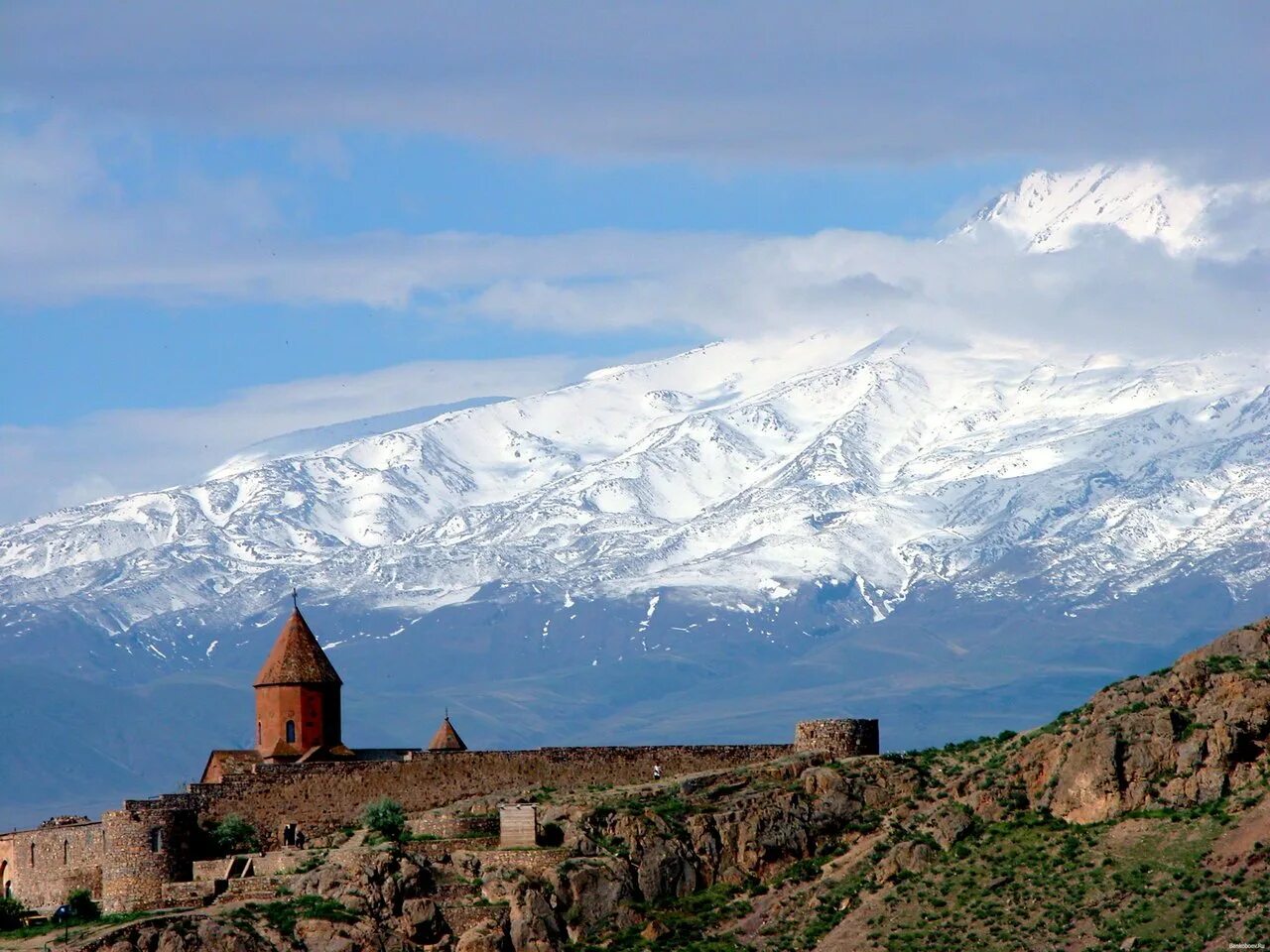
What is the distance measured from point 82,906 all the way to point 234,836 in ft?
16.1

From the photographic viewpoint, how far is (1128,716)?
74250mm

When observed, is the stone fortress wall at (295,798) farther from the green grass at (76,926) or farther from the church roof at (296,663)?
the church roof at (296,663)

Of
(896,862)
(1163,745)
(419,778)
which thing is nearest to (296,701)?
(419,778)

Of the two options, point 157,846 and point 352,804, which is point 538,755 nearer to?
point 352,804

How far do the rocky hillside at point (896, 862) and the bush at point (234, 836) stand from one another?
392 cm

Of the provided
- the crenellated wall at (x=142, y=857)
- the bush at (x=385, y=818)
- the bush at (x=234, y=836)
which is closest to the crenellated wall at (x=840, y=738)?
the bush at (x=385, y=818)

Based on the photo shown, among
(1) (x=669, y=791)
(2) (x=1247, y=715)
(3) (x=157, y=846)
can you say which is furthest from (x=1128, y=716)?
(3) (x=157, y=846)

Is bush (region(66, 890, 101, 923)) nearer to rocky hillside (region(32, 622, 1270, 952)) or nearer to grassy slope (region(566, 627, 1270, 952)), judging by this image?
rocky hillside (region(32, 622, 1270, 952))

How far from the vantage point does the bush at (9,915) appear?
251 feet

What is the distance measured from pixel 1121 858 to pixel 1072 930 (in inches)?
107

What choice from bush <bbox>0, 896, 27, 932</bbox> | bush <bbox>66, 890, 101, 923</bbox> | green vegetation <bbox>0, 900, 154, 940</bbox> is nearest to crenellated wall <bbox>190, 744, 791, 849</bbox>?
bush <bbox>66, 890, 101, 923</bbox>

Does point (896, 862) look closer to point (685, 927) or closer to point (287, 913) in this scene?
point (685, 927)

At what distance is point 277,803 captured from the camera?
81000mm

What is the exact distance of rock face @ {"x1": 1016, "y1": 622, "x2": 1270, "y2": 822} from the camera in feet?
237
